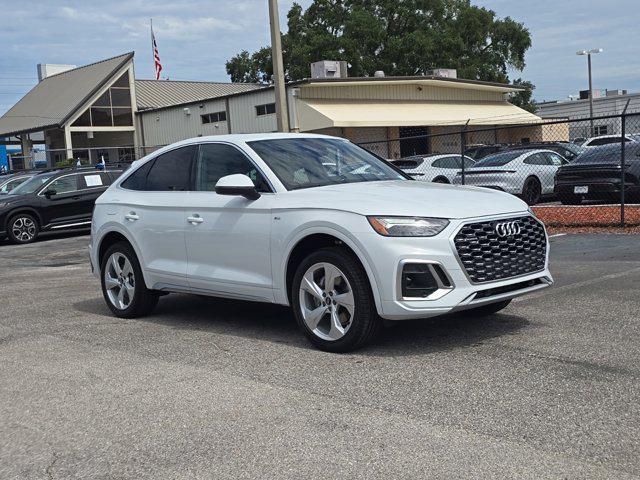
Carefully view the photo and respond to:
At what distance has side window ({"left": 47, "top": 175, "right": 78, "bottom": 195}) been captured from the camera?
19438mm

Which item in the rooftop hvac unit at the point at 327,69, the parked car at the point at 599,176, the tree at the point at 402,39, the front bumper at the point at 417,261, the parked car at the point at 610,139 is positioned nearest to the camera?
the front bumper at the point at 417,261

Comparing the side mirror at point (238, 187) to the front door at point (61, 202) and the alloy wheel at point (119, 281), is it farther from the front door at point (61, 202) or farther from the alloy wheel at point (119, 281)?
the front door at point (61, 202)

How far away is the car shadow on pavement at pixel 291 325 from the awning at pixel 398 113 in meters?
25.3

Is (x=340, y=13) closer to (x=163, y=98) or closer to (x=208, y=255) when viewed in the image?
(x=163, y=98)

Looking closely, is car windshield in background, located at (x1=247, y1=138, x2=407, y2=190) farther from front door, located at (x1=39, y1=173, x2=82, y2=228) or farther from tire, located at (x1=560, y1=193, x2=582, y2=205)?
front door, located at (x1=39, y1=173, x2=82, y2=228)

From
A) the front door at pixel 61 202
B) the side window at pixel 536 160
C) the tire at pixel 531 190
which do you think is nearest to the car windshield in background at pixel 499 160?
the side window at pixel 536 160

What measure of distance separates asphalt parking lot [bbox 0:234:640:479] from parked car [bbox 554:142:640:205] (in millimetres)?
8748

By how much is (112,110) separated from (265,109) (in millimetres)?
13081

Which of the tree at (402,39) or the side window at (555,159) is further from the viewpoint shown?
the tree at (402,39)

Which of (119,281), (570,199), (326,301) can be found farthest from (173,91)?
(326,301)

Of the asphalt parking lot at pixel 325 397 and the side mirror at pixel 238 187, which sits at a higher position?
the side mirror at pixel 238 187

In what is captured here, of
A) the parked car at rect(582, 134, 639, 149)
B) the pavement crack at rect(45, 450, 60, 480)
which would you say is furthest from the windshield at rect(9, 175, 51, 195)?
the pavement crack at rect(45, 450, 60, 480)

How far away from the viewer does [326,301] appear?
5879mm

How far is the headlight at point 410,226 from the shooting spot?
18.2ft
